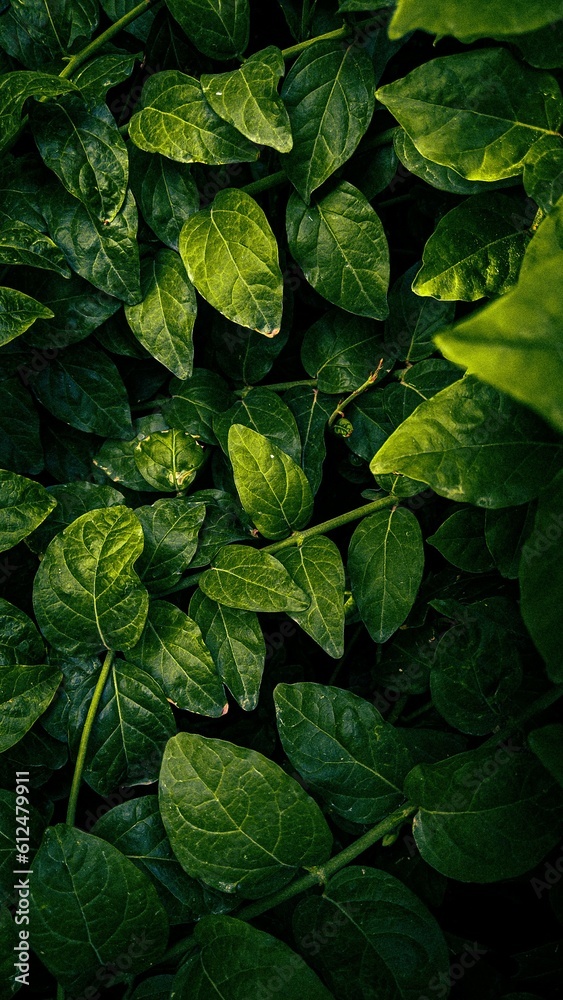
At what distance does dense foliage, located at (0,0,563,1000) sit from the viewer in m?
0.90

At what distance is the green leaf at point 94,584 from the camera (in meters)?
1.03

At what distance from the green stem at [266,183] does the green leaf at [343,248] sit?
40mm

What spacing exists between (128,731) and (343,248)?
70 centimetres

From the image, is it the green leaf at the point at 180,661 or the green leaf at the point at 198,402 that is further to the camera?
the green leaf at the point at 198,402

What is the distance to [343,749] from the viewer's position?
980mm

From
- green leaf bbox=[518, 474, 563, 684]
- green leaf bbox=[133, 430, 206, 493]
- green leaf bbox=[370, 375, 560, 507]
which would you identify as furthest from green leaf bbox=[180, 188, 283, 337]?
green leaf bbox=[518, 474, 563, 684]

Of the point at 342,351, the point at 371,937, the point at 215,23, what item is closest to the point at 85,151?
the point at 215,23

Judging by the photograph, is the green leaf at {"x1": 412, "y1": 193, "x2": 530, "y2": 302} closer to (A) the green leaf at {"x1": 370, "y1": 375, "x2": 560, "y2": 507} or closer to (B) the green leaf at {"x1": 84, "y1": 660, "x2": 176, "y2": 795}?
(A) the green leaf at {"x1": 370, "y1": 375, "x2": 560, "y2": 507}

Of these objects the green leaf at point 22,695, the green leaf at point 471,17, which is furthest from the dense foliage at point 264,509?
the green leaf at point 471,17

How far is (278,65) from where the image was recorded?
3.11ft

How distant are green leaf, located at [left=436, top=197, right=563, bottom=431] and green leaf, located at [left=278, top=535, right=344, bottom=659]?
20.1 inches

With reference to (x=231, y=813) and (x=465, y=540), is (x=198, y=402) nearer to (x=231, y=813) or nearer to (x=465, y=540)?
(x=465, y=540)

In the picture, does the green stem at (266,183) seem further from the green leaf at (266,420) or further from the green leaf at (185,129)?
the green leaf at (266,420)

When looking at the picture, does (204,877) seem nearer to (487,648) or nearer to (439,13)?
(487,648)
